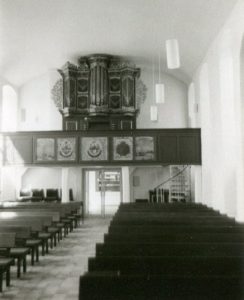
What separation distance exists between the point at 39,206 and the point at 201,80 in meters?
8.04

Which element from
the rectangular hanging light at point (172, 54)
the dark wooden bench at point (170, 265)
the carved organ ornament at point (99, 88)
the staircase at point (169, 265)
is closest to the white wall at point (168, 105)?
the carved organ ornament at point (99, 88)

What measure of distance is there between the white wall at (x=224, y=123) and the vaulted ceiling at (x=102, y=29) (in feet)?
2.15

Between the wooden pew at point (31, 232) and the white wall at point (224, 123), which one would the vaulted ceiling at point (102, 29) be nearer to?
the white wall at point (224, 123)

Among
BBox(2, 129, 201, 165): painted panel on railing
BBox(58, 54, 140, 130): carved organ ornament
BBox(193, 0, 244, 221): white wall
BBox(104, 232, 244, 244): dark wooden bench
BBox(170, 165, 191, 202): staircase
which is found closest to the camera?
BBox(104, 232, 244, 244): dark wooden bench

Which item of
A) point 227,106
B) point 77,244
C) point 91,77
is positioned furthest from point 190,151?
point 77,244

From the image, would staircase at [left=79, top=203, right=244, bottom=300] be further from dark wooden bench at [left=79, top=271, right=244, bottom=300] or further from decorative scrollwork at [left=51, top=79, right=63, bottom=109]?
decorative scrollwork at [left=51, top=79, right=63, bottom=109]

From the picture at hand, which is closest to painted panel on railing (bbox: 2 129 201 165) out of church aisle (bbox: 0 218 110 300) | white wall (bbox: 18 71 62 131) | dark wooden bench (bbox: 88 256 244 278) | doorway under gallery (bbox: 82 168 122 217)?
white wall (bbox: 18 71 62 131)

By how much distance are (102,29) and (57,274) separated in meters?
9.78

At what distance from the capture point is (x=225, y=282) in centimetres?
389

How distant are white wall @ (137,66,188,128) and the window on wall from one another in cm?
616

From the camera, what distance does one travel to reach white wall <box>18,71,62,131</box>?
20.6m

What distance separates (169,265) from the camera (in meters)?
5.09

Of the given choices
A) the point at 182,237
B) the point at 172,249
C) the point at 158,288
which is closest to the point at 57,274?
the point at 182,237

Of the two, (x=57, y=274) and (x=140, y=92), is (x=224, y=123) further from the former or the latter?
(x=140, y=92)
